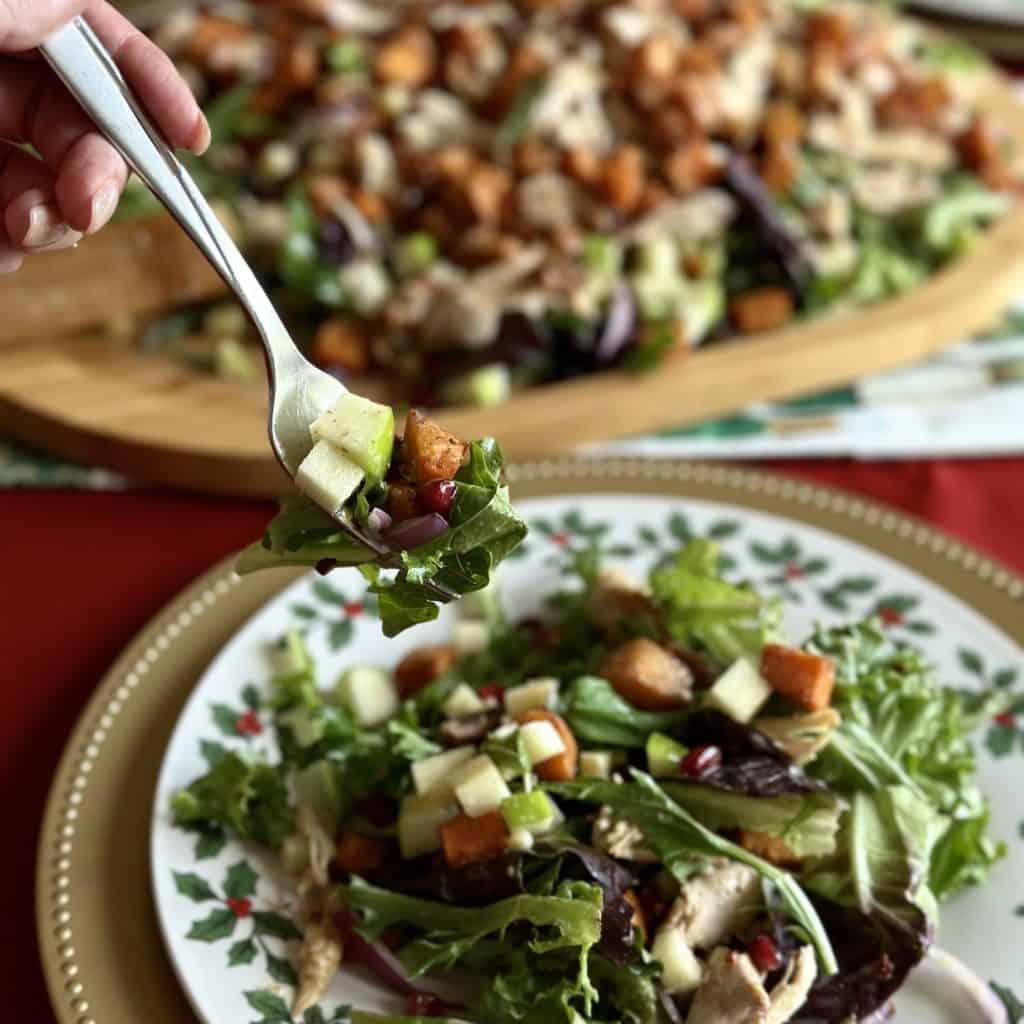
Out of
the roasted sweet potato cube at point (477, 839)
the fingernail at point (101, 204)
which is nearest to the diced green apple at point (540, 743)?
the roasted sweet potato cube at point (477, 839)

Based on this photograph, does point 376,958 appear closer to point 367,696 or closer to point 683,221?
point 367,696

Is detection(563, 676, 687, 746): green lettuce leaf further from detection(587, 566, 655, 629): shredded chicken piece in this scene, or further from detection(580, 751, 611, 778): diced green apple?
detection(587, 566, 655, 629): shredded chicken piece

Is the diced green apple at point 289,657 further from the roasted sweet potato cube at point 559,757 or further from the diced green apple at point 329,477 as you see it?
the diced green apple at point 329,477

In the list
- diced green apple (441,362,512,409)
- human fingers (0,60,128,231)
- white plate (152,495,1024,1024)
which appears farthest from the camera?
diced green apple (441,362,512,409)

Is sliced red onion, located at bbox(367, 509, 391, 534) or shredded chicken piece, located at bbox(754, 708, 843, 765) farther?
shredded chicken piece, located at bbox(754, 708, 843, 765)

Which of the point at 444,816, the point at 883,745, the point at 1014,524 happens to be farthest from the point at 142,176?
the point at 1014,524

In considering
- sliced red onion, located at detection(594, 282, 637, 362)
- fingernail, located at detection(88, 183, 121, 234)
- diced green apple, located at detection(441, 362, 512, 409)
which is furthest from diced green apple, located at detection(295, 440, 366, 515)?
sliced red onion, located at detection(594, 282, 637, 362)

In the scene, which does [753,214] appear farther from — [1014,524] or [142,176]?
[142,176]
